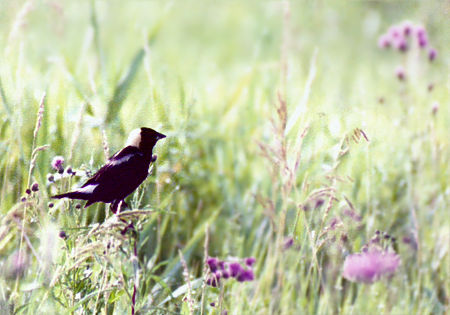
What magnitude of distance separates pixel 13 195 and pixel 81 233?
0.19 meters

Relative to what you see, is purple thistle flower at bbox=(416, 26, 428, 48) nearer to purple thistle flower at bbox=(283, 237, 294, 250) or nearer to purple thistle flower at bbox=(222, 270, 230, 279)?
purple thistle flower at bbox=(283, 237, 294, 250)

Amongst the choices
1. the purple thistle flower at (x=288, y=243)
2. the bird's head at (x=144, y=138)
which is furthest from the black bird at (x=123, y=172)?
the purple thistle flower at (x=288, y=243)

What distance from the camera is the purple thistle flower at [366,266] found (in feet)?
3.77

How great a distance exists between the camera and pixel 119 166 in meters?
0.91

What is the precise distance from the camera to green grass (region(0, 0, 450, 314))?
1.00m

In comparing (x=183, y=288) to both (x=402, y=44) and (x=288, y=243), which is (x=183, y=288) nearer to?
(x=288, y=243)

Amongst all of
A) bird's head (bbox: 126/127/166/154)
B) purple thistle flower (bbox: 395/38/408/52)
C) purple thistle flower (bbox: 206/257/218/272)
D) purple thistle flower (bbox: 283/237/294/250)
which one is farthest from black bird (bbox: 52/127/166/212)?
purple thistle flower (bbox: 395/38/408/52)

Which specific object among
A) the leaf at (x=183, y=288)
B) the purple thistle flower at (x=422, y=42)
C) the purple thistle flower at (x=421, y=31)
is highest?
the purple thistle flower at (x=421, y=31)

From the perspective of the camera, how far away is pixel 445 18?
1648 mm

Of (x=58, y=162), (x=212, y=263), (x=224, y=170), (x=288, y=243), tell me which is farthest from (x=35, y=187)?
(x=224, y=170)

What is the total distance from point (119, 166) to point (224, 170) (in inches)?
40.1

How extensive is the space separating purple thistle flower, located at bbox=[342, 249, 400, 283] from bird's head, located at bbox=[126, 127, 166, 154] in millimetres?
445

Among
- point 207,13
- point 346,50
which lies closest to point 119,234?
point 346,50

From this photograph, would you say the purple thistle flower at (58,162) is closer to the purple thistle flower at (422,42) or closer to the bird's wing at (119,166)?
the bird's wing at (119,166)
